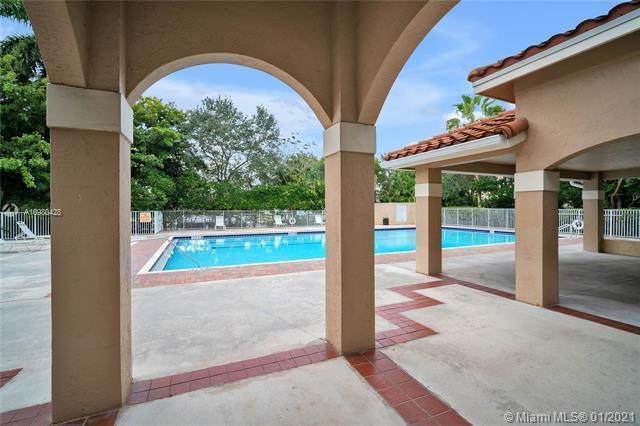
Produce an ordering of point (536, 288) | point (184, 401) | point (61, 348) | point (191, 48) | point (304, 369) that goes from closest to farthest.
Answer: point (61, 348)
point (184, 401)
point (191, 48)
point (304, 369)
point (536, 288)

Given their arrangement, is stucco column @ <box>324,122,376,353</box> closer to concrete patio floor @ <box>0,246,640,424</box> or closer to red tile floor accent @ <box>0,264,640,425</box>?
red tile floor accent @ <box>0,264,640,425</box>

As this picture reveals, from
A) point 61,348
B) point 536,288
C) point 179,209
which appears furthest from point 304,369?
point 179,209

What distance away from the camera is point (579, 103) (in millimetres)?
4723

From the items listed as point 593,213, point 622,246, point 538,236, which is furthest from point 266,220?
point 538,236

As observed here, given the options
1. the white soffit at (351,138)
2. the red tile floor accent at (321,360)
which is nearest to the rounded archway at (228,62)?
the white soffit at (351,138)

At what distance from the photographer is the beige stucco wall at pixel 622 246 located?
422 inches

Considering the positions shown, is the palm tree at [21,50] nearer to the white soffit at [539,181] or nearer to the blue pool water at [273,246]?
the blue pool water at [273,246]

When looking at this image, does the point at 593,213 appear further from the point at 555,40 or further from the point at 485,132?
the point at 555,40

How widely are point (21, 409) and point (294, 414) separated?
A: 2401 millimetres

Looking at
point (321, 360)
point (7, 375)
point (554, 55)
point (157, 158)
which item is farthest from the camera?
point (157, 158)

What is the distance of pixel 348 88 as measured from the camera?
354cm

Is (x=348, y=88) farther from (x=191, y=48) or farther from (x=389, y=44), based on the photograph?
(x=191, y=48)

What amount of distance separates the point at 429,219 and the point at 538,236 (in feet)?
8.66

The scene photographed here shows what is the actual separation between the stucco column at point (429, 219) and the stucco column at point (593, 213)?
279 inches
